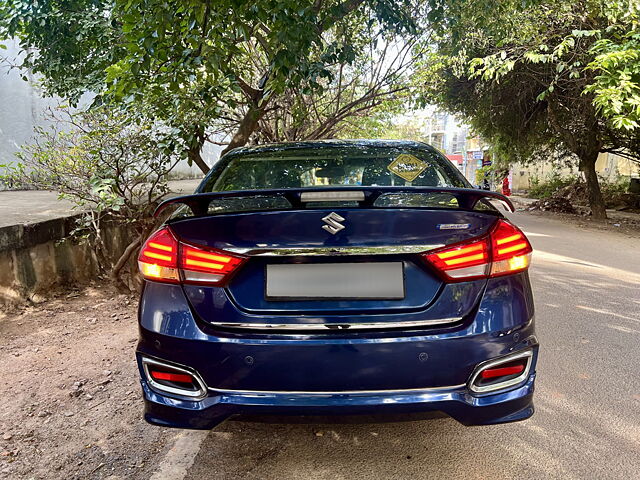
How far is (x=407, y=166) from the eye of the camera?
108 inches

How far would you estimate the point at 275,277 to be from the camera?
5.60ft

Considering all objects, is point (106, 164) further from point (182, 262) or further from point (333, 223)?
point (333, 223)

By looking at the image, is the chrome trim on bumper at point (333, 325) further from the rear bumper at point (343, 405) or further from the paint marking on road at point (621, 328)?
Answer: the paint marking on road at point (621, 328)

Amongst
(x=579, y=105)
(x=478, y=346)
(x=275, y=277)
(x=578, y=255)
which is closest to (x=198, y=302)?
(x=275, y=277)

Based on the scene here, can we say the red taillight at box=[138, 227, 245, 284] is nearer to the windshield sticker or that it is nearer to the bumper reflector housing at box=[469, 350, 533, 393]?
the bumper reflector housing at box=[469, 350, 533, 393]

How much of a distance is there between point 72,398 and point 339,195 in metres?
2.17

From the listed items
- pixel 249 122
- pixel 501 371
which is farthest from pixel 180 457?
pixel 249 122

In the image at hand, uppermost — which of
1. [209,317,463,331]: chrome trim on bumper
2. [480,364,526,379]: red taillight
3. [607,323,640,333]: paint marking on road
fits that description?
[209,317,463,331]: chrome trim on bumper

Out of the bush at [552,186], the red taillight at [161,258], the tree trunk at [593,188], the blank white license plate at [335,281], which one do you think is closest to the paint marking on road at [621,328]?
the blank white license plate at [335,281]

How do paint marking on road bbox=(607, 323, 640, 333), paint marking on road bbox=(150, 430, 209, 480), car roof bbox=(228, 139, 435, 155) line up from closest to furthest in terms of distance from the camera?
paint marking on road bbox=(150, 430, 209, 480) → car roof bbox=(228, 139, 435, 155) → paint marking on road bbox=(607, 323, 640, 333)

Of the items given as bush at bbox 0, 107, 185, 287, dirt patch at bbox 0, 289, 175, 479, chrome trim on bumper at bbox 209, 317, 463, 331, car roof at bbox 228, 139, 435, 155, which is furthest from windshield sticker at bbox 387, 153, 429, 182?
bush at bbox 0, 107, 185, 287

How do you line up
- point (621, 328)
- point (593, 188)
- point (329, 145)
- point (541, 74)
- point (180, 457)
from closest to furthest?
1. point (180, 457)
2. point (329, 145)
3. point (621, 328)
4. point (541, 74)
5. point (593, 188)

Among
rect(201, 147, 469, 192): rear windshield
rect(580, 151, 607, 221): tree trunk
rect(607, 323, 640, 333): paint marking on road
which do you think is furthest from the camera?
rect(580, 151, 607, 221): tree trunk

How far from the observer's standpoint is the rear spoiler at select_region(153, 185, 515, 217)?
1754mm
